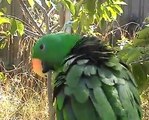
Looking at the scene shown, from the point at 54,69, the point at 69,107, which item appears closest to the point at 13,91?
the point at 54,69

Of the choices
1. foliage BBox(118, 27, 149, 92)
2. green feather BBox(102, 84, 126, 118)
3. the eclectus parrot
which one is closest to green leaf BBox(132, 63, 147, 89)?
foliage BBox(118, 27, 149, 92)

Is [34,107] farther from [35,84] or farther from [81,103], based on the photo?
[81,103]

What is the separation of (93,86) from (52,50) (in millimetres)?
221

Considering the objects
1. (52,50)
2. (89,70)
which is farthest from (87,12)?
(89,70)

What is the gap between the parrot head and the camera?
3.91ft

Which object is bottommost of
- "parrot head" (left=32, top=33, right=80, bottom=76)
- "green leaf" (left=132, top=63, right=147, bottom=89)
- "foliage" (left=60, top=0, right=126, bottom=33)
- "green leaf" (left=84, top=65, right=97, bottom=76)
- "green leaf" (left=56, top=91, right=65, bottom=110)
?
"green leaf" (left=56, top=91, right=65, bottom=110)

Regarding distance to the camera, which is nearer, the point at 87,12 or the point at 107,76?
the point at 107,76

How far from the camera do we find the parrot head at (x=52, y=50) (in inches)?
46.9

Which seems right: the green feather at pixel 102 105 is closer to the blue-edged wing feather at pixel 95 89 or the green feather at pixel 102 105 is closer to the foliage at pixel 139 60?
the blue-edged wing feather at pixel 95 89

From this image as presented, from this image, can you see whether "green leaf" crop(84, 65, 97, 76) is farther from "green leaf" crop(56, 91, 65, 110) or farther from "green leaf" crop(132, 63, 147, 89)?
"green leaf" crop(132, 63, 147, 89)

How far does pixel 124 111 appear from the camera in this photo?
102 centimetres

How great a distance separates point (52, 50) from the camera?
1.21 meters

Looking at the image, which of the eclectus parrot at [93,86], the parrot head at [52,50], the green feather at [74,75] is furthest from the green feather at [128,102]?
the parrot head at [52,50]

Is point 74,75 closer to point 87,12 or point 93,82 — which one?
point 93,82
